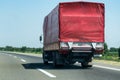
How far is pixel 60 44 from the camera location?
76.7ft

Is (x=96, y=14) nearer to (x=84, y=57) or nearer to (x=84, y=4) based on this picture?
(x=84, y=4)

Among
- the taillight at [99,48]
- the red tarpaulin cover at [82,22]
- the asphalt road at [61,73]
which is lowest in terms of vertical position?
the asphalt road at [61,73]

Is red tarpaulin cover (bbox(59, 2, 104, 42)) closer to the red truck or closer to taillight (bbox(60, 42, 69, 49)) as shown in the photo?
the red truck

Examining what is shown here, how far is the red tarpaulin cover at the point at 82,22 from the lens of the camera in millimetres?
23594

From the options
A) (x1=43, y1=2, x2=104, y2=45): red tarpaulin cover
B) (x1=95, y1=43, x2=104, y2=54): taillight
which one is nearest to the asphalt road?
(x1=95, y1=43, x2=104, y2=54): taillight

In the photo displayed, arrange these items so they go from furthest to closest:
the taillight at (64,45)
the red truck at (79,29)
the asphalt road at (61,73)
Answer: the red truck at (79,29) → the taillight at (64,45) → the asphalt road at (61,73)

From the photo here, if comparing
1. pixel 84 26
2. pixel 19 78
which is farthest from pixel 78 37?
pixel 19 78

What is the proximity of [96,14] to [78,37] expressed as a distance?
1797 mm

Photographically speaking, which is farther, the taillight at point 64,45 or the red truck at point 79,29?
the red truck at point 79,29

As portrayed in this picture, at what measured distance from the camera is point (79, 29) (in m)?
23.8

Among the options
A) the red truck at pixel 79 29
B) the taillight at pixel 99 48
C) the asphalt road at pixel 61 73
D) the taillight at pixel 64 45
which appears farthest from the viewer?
the taillight at pixel 99 48

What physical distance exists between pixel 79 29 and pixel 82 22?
456 millimetres

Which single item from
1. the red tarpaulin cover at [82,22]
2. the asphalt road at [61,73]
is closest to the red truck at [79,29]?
the red tarpaulin cover at [82,22]

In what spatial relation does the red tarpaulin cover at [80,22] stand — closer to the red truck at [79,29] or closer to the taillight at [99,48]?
the red truck at [79,29]
